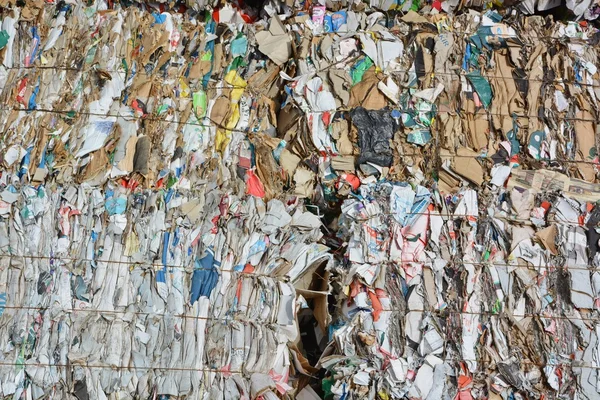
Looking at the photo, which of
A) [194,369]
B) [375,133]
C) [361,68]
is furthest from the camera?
[361,68]

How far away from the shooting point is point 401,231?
8.00ft

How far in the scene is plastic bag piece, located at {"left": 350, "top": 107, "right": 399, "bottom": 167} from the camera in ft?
8.27

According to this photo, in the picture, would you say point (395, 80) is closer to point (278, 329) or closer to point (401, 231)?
point (401, 231)

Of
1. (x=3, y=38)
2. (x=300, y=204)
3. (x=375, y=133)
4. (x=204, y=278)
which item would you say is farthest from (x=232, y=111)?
(x=3, y=38)

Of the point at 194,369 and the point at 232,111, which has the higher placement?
the point at 232,111

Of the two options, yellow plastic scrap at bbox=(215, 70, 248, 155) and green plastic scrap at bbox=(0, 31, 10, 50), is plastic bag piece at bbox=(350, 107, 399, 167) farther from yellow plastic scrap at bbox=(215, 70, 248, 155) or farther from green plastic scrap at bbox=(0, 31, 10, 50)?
green plastic scrap at bbox=(0, 31, 10, 50)

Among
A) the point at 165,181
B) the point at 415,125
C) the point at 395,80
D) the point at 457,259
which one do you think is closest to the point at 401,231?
the point at 457,259

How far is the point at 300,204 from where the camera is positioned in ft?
8.33

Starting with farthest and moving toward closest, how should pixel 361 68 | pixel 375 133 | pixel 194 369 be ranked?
pixel 361 68 → pixel 375 133 → pixel 194 369

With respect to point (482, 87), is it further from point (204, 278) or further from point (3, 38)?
point (3, 38)

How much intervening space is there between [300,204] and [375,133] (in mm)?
407

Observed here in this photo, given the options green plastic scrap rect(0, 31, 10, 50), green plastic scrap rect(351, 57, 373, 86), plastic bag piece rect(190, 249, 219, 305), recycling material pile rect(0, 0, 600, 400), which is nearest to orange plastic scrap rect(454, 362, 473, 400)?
recycling material pile rect(0, 0, 600, 400)

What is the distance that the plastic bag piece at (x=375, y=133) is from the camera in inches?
99.2

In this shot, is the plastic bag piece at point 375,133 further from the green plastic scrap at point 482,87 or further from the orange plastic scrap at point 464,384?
the orange plastic scrap at point 464,384
